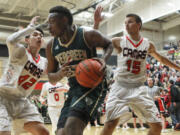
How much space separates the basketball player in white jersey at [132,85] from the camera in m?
3.74

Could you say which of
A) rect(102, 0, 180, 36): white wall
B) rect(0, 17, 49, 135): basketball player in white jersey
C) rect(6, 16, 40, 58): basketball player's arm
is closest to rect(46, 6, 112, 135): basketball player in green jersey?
rect(6, 16, 40, 58): basketball player's arm

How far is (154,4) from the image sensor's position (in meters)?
19.2

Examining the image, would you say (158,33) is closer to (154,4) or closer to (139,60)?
(154,4)

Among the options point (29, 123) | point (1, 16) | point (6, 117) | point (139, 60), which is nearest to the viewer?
point (6, 117)

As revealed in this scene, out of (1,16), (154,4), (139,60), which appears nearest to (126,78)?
(139,60)

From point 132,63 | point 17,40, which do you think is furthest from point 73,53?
point 132,63

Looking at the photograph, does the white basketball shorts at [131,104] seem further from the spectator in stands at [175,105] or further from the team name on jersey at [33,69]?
the spectator in stands at [175,105]

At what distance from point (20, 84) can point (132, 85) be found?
6.03ft

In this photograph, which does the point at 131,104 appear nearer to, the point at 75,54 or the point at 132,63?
the point at 132,63

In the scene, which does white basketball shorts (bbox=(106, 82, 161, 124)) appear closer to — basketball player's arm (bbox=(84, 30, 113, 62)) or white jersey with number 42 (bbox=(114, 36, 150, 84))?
white jersey with number 42 (bbox=(114, 36, 150, 84))

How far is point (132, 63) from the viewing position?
393 cm

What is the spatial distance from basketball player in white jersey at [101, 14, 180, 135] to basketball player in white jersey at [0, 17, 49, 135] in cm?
116

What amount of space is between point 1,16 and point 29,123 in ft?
63.8

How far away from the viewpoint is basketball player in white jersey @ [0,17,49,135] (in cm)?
347
